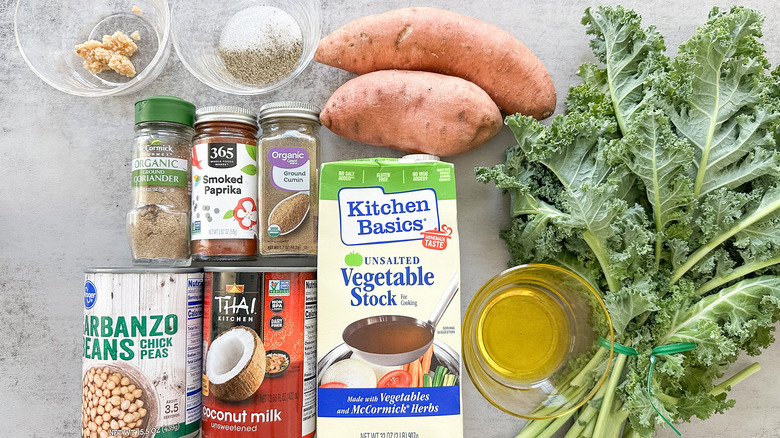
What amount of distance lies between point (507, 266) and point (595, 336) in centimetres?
29

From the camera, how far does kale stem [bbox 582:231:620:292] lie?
104cm

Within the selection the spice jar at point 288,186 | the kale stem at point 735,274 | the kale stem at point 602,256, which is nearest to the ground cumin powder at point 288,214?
the spice jar at point 288,186

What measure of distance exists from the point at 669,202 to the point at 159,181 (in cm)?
108

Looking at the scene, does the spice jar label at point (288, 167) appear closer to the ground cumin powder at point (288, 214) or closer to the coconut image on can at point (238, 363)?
the ground cumin powder at point (288, 214)

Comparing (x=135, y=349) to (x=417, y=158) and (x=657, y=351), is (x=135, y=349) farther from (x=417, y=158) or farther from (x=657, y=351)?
(x=657, y=351)

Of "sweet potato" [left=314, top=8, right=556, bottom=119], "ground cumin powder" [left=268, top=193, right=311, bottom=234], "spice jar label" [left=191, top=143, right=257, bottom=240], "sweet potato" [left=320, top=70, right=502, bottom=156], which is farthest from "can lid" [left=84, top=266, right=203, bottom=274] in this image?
"sweet potato" [left=314, top=8, right=556, bottom=119]

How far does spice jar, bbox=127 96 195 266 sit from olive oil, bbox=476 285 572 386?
0.70m

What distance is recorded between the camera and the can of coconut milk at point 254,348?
3.06 ft

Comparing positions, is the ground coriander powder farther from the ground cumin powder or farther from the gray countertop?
the ground cumin powder

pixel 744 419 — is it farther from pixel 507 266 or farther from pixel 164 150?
pixel 164 150

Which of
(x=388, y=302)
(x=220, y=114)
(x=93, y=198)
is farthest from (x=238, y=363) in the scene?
(x=93, y=198)

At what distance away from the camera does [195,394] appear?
1.02 m

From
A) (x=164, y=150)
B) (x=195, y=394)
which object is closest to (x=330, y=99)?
(x=164, y=150)

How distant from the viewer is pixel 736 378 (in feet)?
3.79
